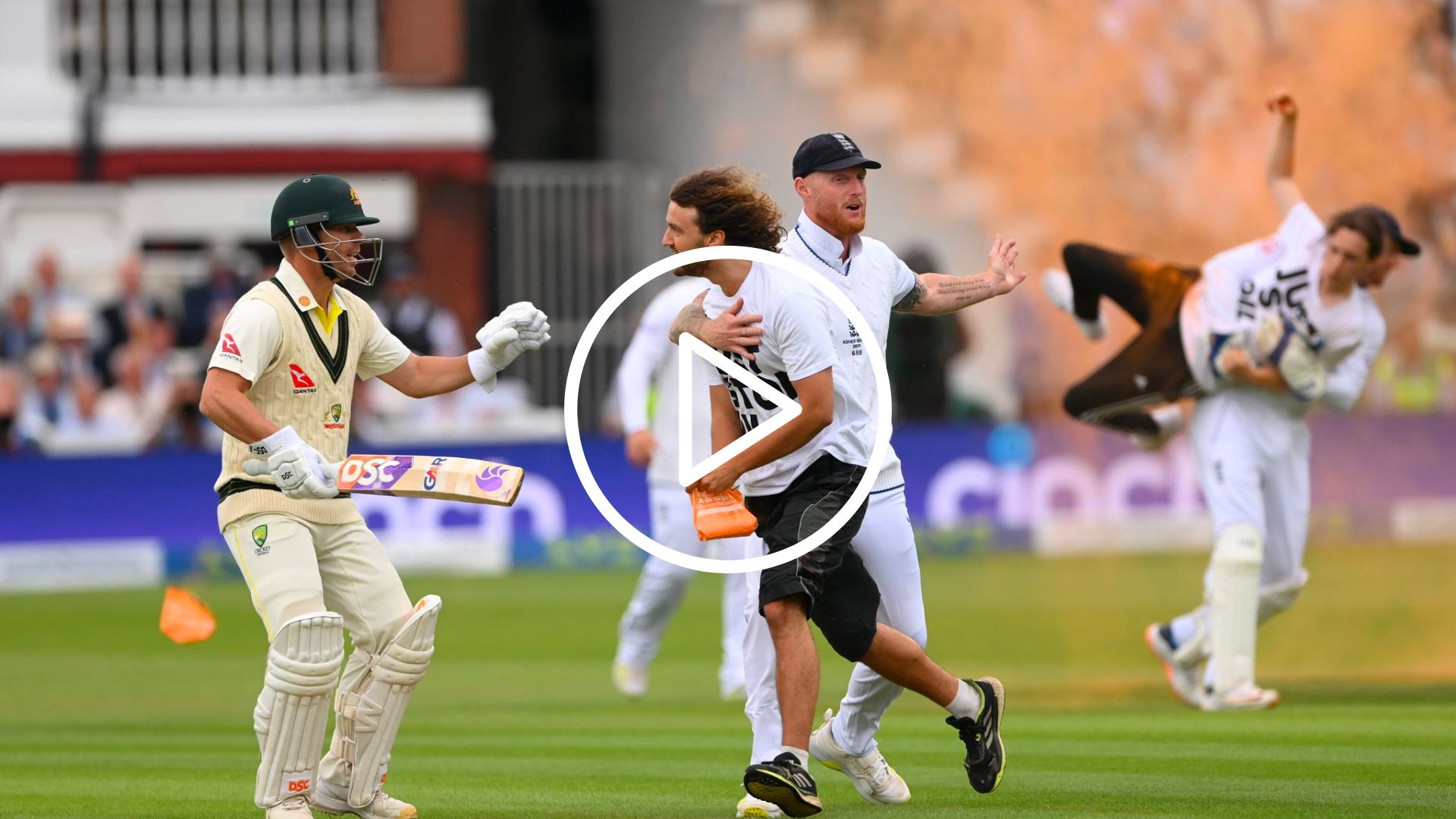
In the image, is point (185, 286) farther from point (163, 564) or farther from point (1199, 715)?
point (1199, 715)

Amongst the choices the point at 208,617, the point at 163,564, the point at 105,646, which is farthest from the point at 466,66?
the point at 208,617

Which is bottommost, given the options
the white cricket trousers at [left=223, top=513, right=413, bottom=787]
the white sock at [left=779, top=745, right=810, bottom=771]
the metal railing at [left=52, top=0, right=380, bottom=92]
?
the white sock at [left=779, top=745, right=810, bottom=771]

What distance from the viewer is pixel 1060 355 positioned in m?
19.7

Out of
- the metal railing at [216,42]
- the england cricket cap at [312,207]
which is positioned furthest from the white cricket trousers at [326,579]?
the metal railing at [216,42]

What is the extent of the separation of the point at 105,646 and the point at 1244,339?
8.52 meters

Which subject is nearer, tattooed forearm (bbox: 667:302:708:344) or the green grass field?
tattooed forearm (bbox: 667:302:708:344)

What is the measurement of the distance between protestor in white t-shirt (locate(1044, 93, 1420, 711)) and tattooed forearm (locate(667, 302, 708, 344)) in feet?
13.3

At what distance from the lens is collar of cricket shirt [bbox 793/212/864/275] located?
704 centimetres

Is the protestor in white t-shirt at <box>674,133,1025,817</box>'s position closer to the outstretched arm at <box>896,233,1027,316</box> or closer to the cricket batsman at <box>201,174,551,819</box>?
the outstretched arm at <box>896,233,1027,316</box>

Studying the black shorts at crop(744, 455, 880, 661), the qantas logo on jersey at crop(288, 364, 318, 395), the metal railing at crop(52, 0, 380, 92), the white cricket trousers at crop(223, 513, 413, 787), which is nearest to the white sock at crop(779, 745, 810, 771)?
the black shorts at crop(744, 455, 880, 661)

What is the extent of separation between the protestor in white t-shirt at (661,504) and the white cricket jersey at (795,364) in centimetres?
397

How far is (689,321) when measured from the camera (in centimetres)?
698

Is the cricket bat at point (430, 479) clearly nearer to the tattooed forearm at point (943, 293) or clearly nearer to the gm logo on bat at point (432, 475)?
the gm logo on bat at point (432, 475)

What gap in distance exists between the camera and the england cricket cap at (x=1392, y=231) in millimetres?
9852
